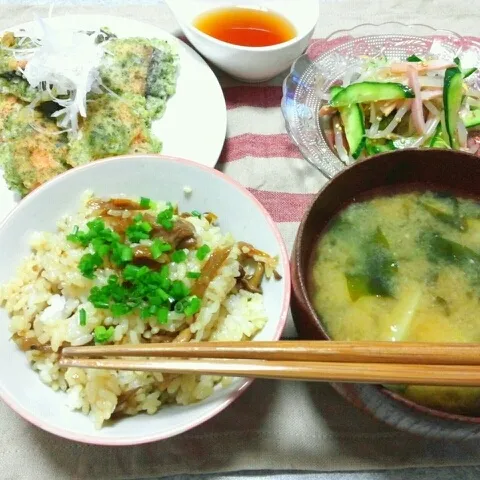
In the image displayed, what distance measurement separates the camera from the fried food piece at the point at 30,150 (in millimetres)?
1792

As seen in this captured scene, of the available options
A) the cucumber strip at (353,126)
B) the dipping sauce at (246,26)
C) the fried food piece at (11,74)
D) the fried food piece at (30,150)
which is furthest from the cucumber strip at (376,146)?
the fried food piece at (11,74)

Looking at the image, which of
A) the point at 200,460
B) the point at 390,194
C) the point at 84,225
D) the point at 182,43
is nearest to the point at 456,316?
the point at 390,194

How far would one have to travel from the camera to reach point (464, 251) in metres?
1.42

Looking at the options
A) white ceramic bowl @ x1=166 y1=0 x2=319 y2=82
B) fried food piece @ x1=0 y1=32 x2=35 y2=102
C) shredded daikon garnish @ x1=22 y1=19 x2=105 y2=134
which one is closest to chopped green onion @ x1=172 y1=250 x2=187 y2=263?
shredded daikon garnish @ x1=22 y1=19 x2=105 y2=134

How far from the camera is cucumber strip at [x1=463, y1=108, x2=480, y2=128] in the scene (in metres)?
1.97

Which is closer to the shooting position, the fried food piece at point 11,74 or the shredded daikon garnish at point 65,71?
the shredded daikon garnish at point 65,71

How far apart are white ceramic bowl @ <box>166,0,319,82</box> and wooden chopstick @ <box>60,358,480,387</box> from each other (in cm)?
122

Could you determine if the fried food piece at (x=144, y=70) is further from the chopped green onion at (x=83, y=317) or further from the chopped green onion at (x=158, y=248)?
the chopped green onion at (x=83, y=317)

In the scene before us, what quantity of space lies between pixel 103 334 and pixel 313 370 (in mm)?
491

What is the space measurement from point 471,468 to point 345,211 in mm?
737

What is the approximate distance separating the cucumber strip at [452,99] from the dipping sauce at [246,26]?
625mm

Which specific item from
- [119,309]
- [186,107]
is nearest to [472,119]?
[186,107]

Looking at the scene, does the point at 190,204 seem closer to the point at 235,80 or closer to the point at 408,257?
the point at 408,257

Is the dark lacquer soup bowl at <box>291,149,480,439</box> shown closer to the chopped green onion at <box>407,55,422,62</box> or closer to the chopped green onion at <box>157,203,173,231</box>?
the chopped green onion at <box>157,203,173,231</box>
